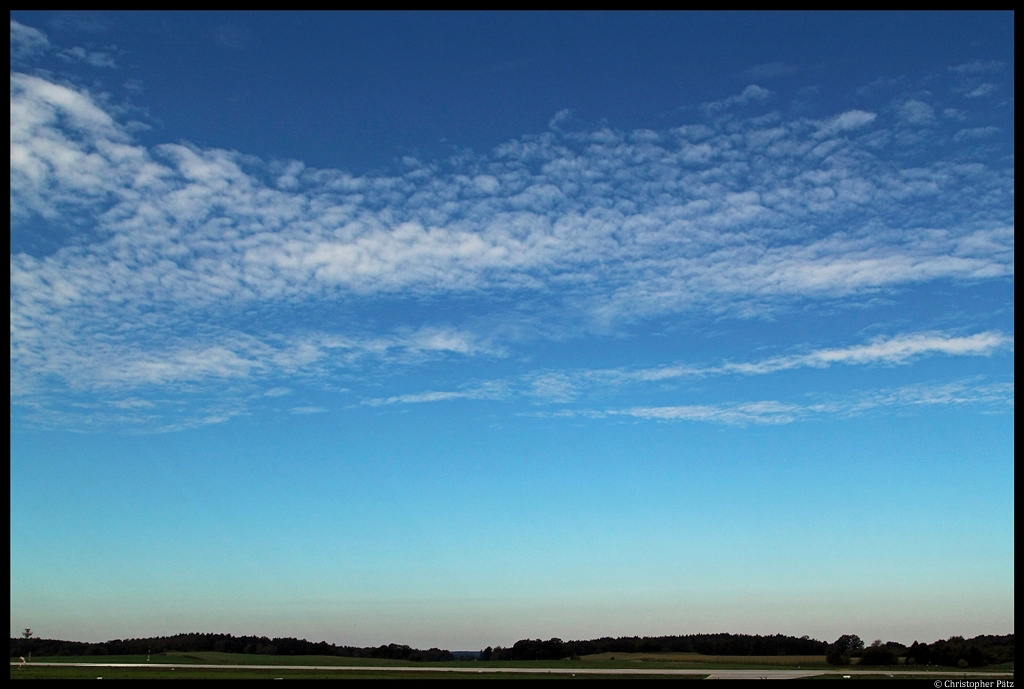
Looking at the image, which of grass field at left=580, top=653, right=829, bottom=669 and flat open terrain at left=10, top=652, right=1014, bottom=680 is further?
→ grass field at left=580, top=653, right=829, bottom=669

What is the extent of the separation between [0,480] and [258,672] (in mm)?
74553

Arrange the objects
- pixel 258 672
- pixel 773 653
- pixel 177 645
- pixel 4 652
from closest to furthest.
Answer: pixel 4 652
pixel 258 672
pixel 773 653
pixel 177 645

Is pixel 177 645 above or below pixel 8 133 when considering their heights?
below

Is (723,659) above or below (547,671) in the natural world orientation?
below

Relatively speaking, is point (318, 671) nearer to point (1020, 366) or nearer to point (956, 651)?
point (956, 651)

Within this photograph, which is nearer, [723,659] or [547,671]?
[547,671]

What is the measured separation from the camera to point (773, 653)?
102 m

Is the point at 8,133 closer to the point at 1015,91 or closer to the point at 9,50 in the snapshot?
the point at 9,50

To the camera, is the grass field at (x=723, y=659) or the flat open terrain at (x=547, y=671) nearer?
the flat open terrain at (x=547, y=671)

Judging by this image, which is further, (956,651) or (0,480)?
(956,651)
